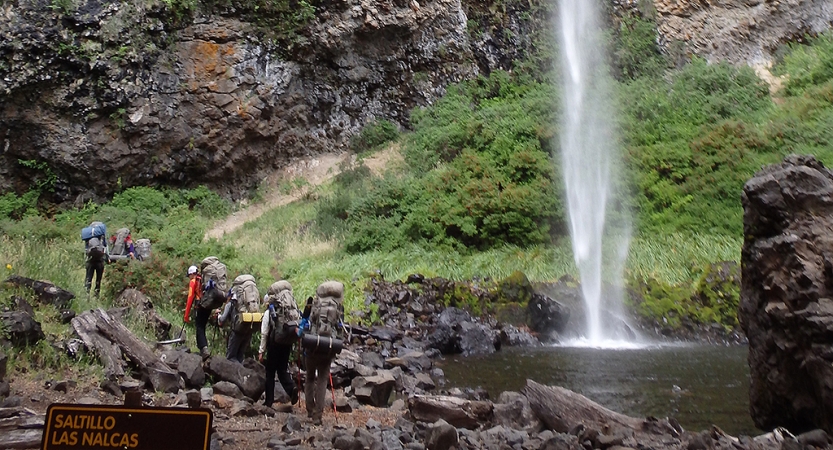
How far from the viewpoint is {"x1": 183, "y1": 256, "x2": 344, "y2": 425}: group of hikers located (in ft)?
21.1

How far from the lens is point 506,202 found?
60.0ft

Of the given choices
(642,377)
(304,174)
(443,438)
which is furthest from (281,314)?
(304,174)

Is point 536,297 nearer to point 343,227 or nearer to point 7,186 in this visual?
point 343,227

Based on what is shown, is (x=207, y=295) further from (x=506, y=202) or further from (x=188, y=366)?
(x=506, y=202)

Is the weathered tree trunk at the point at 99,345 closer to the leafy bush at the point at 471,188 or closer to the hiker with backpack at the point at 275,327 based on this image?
the hiker with backpack at the point at 275,327

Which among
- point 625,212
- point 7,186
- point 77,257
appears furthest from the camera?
point 7,186

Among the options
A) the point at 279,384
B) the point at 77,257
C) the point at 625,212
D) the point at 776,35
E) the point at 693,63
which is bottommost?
the point at 279,384

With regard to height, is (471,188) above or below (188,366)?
above

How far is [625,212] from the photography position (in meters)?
19.5

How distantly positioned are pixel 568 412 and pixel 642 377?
3490 millimetres

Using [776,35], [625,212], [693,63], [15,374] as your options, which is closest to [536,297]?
[625,212]

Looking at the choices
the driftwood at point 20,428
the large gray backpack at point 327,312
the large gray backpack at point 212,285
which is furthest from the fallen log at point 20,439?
the large gray backpack at point 212,285

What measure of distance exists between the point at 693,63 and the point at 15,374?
Answer: 2751 cm

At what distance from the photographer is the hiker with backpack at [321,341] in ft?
20.8
